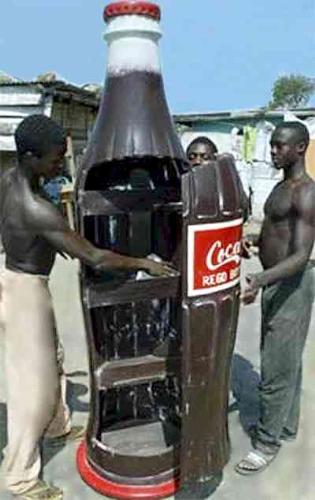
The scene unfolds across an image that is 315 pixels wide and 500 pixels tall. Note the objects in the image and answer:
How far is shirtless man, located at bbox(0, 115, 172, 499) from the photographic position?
235 centimetres

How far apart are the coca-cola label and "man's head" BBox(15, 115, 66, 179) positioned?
0.67 m

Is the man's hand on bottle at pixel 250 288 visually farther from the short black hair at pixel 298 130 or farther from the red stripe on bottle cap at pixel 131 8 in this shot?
the red stripe on bottle cap at pixel 131 8

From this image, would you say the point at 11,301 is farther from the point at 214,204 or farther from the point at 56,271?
the point at 56,271

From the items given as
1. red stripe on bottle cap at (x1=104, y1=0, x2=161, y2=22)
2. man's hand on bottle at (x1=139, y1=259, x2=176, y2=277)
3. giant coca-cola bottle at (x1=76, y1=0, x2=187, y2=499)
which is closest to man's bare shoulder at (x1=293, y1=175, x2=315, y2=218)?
giant coca-cola bottle at (x1=76, y1=0, x2=187, y2=499)

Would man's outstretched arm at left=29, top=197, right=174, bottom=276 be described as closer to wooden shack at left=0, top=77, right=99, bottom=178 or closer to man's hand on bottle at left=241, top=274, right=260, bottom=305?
man's hand on bottle at left=241, top=274, right=260, bottom=305

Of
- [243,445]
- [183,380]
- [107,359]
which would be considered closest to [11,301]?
[107,359]

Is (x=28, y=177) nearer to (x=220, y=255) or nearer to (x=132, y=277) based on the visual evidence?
(x=132, y=277)

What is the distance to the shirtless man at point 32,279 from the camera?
2350 mm

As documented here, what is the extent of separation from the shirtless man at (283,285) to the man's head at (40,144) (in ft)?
3.33

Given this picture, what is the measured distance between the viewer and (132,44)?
238cm

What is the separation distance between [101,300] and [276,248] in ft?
3.01

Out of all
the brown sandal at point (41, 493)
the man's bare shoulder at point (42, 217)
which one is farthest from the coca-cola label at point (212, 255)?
the brown sandal at point (41, 493)

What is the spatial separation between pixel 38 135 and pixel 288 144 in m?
1.15

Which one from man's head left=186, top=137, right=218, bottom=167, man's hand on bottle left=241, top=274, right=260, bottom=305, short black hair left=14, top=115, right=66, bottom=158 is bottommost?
man's hand on bottle left=241, top=274, right=260, bottom=305
